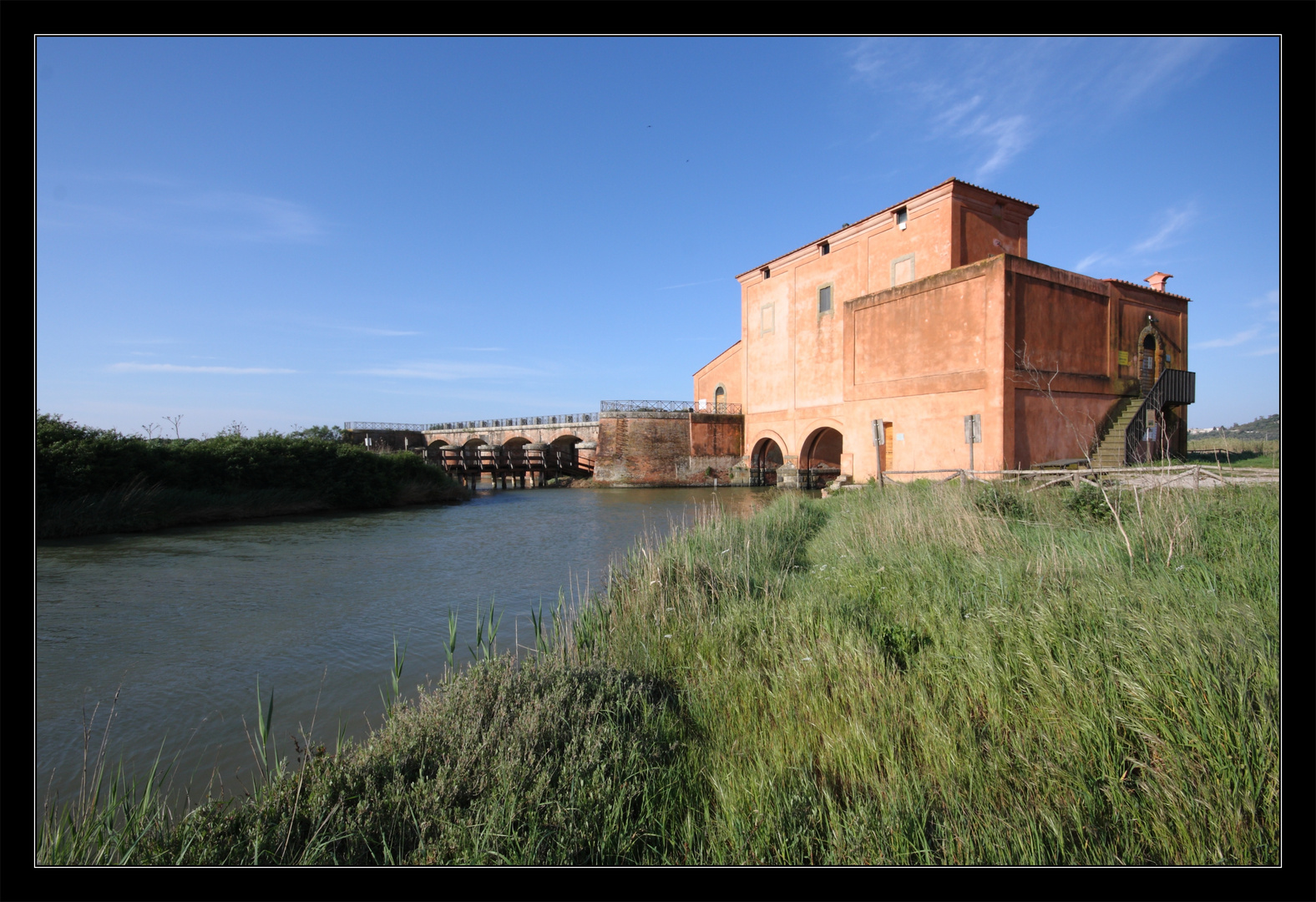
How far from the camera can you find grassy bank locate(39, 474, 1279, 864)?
2.13 m

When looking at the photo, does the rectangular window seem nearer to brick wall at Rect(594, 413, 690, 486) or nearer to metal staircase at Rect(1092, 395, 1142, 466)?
metal staircase at Rect(1092, 395, 1142, 466)

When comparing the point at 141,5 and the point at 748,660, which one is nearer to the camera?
the point at 141,5

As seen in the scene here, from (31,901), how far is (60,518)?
18621 mm

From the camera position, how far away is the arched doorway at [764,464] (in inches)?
1202

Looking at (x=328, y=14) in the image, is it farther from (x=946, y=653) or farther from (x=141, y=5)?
(x=946, y=653)

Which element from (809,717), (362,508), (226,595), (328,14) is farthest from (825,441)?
(328,14)

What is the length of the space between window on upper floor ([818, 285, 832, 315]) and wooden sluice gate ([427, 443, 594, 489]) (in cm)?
2044

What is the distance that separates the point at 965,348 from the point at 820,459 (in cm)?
1060

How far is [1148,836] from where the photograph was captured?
2039 mm

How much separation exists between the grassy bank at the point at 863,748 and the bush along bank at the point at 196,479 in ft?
55.5

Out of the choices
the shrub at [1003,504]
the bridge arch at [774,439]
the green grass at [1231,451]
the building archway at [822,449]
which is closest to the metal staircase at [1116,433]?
the green grass at [1231,451]

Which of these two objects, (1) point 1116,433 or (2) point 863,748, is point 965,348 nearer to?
(1) point 1116,433

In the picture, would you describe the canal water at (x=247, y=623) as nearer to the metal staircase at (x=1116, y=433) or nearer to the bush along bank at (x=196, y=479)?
the bush along bank at (x=196, y=479)

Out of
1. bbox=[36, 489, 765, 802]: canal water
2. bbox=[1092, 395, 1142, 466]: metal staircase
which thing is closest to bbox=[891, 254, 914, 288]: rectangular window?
bbox=[1092, 395, 1142, 466]: metal staircase
